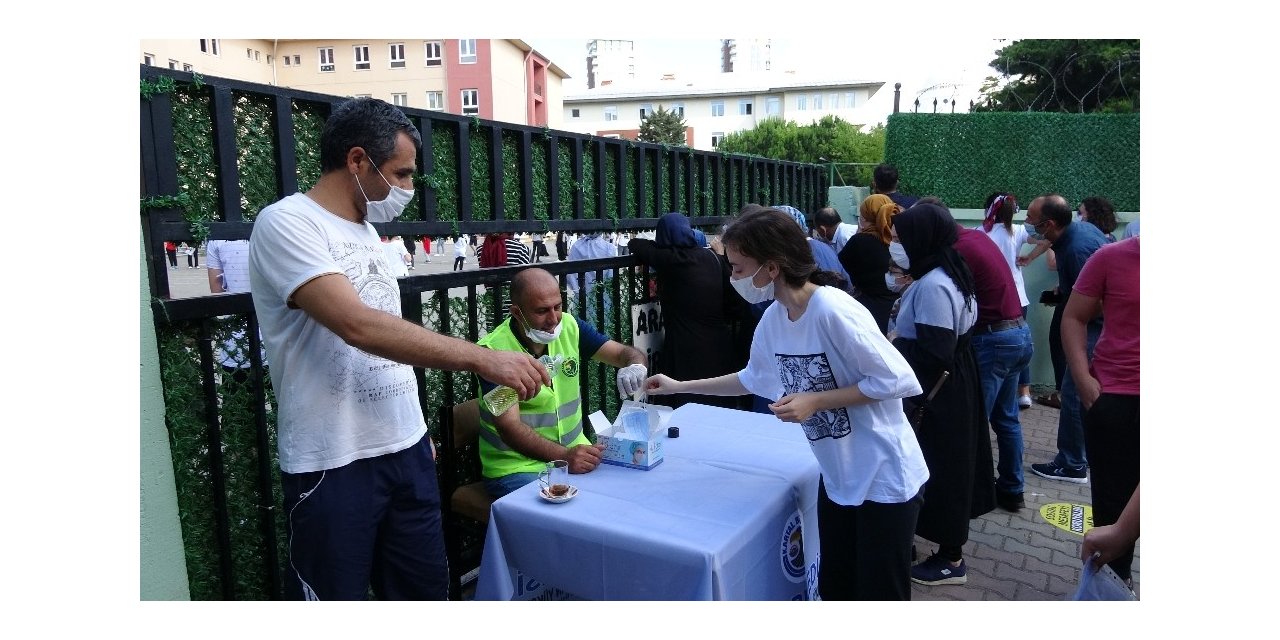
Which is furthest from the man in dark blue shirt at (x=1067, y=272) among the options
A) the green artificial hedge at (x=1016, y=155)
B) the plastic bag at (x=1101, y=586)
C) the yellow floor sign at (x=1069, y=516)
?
the green artificial hedge at (x=1016, y=155)

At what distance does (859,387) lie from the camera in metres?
2.38

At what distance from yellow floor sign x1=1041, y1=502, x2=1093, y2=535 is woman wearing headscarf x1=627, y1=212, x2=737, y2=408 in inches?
92.4

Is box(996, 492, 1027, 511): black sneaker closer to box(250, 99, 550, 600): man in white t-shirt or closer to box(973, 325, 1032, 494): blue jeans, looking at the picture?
box(973, 325, 1032, 494): blue jeans

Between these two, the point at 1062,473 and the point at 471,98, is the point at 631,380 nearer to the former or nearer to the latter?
the point at 1062,473

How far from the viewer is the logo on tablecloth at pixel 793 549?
266cm

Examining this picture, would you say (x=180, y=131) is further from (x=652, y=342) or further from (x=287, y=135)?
(x=652, y=342)

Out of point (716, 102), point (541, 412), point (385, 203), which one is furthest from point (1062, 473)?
point (716, 102)

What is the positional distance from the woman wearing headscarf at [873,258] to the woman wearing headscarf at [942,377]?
168 cm

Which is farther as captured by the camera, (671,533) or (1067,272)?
(1067,272)

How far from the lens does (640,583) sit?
89.3 inches

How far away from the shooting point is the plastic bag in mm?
1944

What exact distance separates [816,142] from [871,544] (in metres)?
48.1

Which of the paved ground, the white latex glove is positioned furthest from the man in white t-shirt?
the paved ground
